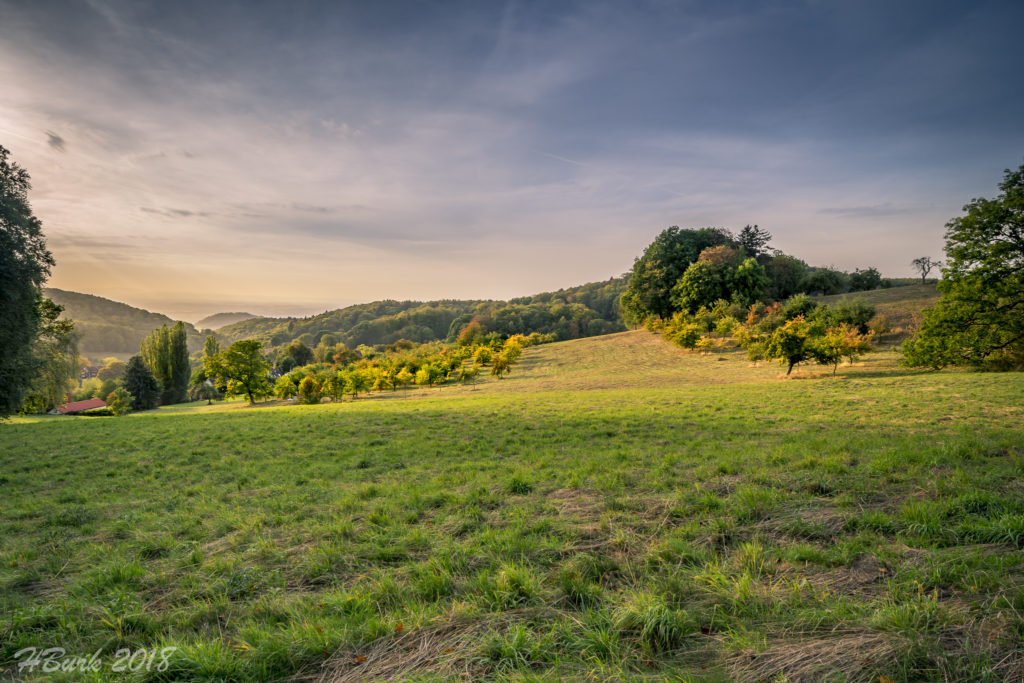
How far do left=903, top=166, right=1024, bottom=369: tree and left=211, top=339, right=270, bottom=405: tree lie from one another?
47.5m

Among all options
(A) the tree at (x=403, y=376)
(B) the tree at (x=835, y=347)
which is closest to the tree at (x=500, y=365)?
(A) the tree at (x=403, y=376)

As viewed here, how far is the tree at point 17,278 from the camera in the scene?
38.9 feet

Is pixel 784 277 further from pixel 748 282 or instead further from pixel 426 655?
pixel 426 655

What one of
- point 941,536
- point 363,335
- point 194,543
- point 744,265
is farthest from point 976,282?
point 363,335

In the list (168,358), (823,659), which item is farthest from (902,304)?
(168,358)

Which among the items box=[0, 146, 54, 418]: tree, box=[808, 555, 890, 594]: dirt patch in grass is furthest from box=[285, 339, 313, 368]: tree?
box=[808, 555, 890, 594]: dirt patch in grass

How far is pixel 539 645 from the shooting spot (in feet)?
8.97

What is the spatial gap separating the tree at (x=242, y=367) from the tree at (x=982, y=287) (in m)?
47.5

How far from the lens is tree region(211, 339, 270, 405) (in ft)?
129

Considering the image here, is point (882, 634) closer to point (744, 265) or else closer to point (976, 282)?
point (976, 282)

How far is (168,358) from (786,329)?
7682cm

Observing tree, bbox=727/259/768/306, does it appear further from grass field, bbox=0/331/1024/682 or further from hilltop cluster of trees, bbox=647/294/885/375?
grass field, bbox=0/331/1024/682

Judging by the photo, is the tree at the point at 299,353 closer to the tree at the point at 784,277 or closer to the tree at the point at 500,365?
the tree at the point at 500,365

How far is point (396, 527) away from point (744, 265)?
5183 centimetres
